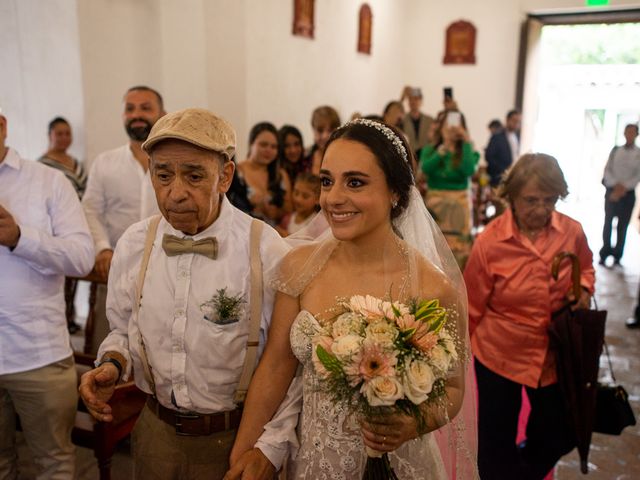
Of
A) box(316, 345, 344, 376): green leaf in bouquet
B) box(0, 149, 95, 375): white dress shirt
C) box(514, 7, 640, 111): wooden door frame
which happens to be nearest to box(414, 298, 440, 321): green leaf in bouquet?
box(316, 345, 344, 376): green leaf in bouquet

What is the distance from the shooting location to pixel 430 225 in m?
2.10

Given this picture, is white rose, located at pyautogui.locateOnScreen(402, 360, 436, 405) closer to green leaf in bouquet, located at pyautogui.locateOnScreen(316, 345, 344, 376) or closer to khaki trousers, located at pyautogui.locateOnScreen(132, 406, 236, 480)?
green leaf in bouquet, located at pyautogui.locateOnScreen(316, 345, 344, 376)

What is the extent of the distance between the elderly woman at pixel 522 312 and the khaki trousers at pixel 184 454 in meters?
1.61

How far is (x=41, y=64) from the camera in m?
5.00

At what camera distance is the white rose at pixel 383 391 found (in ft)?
4.59

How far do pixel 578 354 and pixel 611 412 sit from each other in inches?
18.6

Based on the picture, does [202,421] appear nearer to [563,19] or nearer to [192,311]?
[192,311]

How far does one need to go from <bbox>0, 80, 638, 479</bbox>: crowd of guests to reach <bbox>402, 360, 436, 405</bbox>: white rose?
20 cm

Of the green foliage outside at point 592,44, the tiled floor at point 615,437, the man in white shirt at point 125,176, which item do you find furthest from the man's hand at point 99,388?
the green foliage outside at point 592,44

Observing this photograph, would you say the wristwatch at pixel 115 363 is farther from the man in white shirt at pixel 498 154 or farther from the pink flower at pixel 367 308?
the man in white shirt at pixel 498 154

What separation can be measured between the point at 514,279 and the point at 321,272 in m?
1.39

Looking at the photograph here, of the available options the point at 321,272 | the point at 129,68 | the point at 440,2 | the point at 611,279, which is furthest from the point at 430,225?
the point at 440,2

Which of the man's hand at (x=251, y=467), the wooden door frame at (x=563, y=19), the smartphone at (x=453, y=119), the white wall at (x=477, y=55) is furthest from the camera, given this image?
the white wall at (x=477, y=55)

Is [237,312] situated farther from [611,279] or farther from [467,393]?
[611,279]
